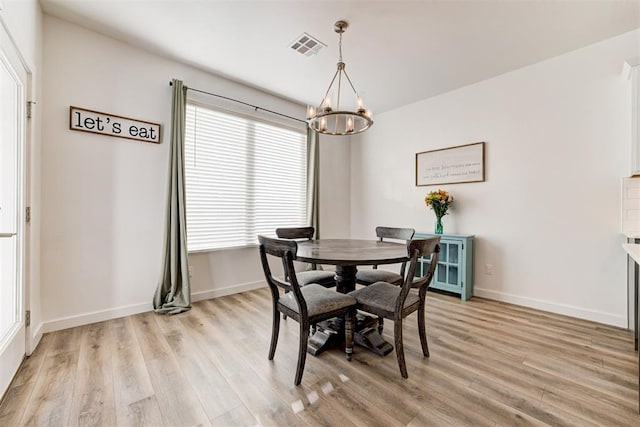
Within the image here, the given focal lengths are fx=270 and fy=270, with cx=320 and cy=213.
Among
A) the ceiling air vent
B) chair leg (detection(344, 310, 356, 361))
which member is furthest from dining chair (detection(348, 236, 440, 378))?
the ceiling air vent

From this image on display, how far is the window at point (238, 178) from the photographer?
3137 millimetres

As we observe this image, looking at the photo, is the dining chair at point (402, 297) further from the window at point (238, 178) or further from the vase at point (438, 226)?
the window at point (238, 178)

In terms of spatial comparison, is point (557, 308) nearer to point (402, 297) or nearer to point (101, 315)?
point (402, 297)

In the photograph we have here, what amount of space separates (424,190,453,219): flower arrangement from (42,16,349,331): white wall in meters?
3.03

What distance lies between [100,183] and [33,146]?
562mm

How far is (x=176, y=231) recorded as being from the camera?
2.84m

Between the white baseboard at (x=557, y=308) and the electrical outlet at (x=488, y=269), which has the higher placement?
the electrical outlet at (x=488, y=269)

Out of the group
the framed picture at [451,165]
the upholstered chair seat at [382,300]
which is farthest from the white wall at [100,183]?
the framed picture at [451,165]

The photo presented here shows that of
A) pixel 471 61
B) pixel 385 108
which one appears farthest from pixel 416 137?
pixel 471 61

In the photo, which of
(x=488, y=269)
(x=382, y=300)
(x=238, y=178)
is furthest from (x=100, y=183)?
(x=488, y=269)

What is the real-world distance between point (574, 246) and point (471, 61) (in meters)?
2.19

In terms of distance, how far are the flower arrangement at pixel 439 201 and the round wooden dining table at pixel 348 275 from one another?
1610 millimetres

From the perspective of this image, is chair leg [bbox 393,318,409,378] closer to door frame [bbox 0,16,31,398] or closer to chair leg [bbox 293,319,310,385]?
chair leg [bbox 293,319,310,385]

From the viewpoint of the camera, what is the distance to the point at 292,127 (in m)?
4.00
